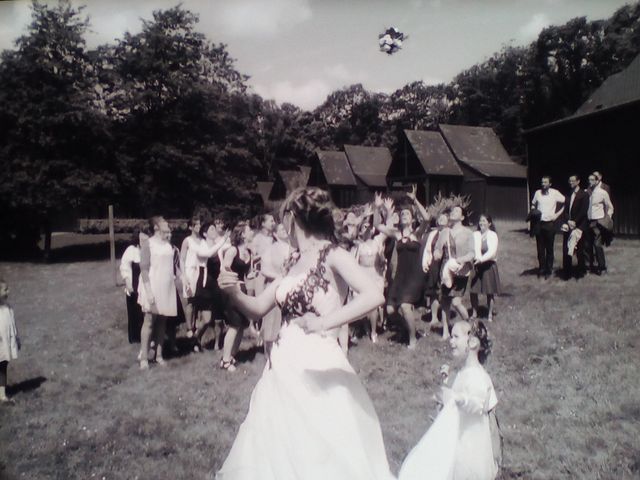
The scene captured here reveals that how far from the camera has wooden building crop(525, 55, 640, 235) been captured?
459cm

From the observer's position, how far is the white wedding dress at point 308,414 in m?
2.65

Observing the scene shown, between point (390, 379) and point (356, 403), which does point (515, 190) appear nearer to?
point (390, 379)

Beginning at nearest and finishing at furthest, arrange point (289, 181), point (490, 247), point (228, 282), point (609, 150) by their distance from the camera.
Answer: point (228, 282), point (609, 150), point (289, 181), point (490, 247)

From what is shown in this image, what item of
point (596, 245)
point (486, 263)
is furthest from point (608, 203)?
point (486, 263)

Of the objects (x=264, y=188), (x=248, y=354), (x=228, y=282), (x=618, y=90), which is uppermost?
(x=618, y=90)

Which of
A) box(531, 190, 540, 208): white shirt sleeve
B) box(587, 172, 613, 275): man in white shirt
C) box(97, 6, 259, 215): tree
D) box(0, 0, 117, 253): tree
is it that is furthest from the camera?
box(531, 190, 540, 208): white shirt sleeve

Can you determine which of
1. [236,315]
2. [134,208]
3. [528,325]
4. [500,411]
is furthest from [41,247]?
[528,325]

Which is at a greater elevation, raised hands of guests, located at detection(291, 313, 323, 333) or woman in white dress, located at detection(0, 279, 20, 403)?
raised hands of guests, located at detection(291, 313, 323, 333)

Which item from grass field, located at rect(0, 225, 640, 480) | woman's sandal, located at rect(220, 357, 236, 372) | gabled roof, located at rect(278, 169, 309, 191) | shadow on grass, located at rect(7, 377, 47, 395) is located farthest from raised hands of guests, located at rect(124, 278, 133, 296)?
gabled roof, located at rect(278, 169, 309, 191)

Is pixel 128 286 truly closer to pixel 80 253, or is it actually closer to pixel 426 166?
pixel 80 253

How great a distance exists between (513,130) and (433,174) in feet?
5.72

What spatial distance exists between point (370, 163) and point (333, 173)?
709 millimetres

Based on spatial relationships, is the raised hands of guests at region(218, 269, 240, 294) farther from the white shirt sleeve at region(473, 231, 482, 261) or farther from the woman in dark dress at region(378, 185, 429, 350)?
the white shirt sleeve at region(473, 231, 482, 261)

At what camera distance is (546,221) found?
25.4 ft
